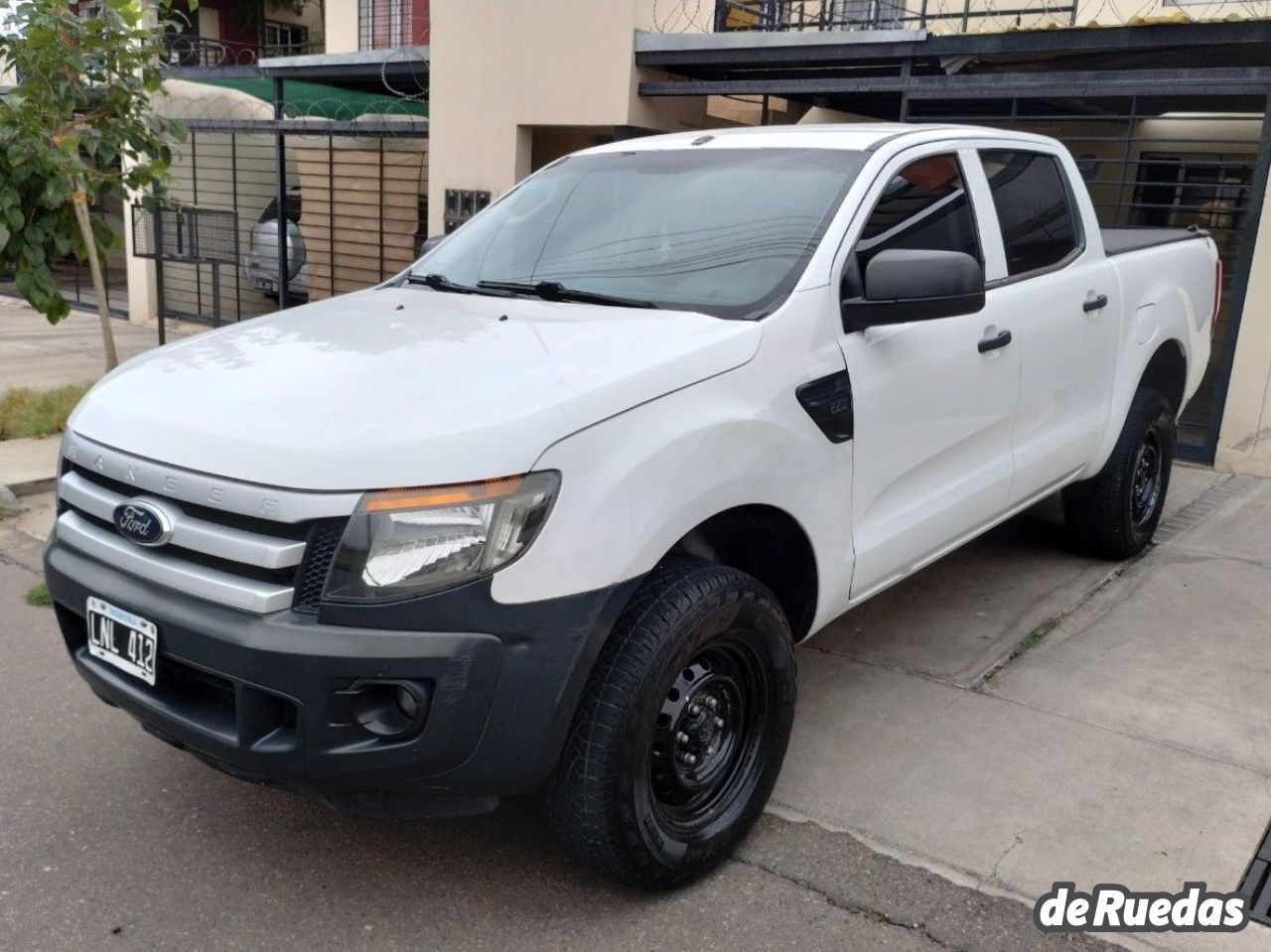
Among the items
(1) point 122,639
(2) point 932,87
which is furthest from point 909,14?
(1) point 122,639

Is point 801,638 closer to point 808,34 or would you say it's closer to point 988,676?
point 988,676

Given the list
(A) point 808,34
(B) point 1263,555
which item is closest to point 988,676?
(B) point 1263,555

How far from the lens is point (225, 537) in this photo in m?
2.57

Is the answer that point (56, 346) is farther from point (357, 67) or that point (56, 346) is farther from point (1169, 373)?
point (1169, 373)

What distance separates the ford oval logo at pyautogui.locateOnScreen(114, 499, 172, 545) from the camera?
2674 millimetres

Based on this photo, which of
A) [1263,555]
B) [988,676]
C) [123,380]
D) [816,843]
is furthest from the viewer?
[1263,555]

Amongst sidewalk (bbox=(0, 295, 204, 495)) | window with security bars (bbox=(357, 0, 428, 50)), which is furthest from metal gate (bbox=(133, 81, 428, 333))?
window with security bars (bbox=(357, 0, 428, 50))

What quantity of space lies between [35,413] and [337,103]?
601cm

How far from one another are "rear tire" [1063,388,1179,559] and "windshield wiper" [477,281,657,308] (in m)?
2.82

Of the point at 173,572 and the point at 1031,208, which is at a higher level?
the point at 1031,208

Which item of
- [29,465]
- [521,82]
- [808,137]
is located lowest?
[29,465]

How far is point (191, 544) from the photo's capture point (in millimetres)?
2629

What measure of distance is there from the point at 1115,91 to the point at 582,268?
16.2ft

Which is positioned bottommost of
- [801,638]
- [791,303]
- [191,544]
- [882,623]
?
[882,623]
